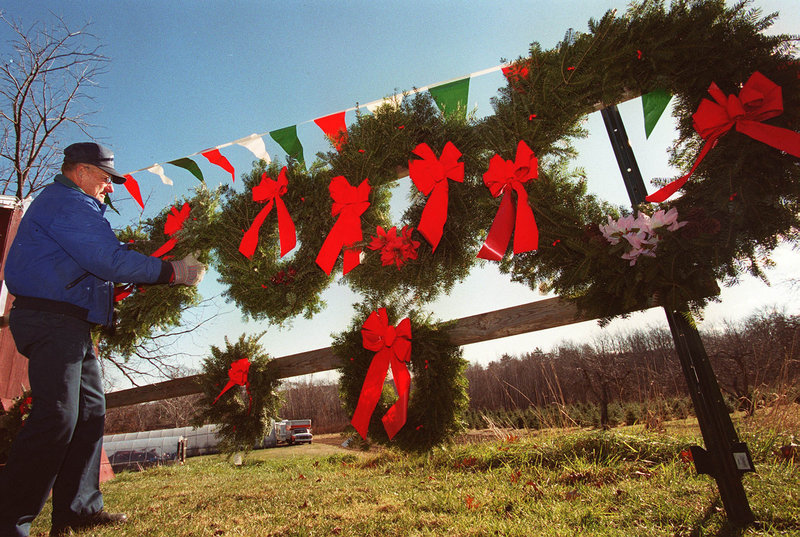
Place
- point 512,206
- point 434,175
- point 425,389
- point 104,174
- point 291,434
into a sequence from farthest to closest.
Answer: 1. point 291,434
2. point 425,389
3. point 104,174
4. point 434,175
5. point 512,206

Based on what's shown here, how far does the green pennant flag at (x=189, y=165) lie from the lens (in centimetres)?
315

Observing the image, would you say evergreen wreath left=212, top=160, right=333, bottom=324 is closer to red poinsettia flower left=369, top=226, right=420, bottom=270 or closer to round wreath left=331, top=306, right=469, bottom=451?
red poinsettia flower left=369, top=226, right=420, bottom=270

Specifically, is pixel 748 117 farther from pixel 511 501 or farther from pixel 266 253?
pixel 266 253

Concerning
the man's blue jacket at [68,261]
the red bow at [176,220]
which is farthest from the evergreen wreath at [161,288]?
the man's blue jacket at [68,261]

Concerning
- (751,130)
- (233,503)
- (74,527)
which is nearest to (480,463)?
(233,503)

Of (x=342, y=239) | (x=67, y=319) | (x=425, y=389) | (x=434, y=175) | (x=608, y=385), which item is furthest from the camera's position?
(x=608, y=385)

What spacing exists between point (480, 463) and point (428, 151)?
3.00 meters

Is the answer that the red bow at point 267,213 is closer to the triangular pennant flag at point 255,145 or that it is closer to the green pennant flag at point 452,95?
the triangular pennant flag at point 255,145

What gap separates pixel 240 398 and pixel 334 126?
2241 mm

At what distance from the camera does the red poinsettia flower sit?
2.32 meters

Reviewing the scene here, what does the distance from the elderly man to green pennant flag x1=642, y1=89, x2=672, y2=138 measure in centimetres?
271

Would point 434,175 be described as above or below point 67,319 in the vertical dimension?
above

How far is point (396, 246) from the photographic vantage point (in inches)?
91.6

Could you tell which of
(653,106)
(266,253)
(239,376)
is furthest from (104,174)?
(653,106)
